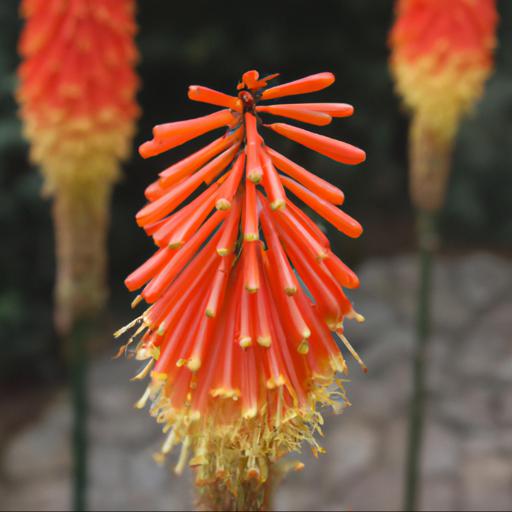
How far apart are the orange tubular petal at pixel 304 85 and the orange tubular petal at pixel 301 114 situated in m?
0.02

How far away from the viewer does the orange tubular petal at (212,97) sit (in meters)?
0.98

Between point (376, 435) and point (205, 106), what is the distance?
2418 millimetres

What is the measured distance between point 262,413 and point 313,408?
9 centimetres

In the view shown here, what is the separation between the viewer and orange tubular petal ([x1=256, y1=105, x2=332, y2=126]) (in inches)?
40.5

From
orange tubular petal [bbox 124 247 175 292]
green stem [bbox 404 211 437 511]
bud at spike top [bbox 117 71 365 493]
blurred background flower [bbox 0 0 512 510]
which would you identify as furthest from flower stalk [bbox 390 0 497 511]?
orange tubular petal [bbox 124 247 175 292]

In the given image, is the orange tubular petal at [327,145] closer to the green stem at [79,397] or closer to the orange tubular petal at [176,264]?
the orange tubular petal at [176,264]

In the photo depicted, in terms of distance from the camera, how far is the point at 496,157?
6.85 meters

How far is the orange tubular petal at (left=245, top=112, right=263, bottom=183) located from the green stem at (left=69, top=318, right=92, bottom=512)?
1696 millimetres

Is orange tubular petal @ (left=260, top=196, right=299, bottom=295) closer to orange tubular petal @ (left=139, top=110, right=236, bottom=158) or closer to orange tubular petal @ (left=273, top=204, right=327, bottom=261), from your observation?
orange tubular petal @ (left=273, top=204, right=327, bottom=261)

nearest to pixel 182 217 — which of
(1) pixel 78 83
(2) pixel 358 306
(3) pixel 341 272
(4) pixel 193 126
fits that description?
(4) pixel 193 126

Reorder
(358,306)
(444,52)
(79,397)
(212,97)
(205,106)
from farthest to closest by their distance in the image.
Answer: (358,306)
(205,106)
(444,52)
(79,397)
(212,97)

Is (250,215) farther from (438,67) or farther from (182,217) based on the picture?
(438,67)

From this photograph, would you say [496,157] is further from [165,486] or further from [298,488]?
[165,486]

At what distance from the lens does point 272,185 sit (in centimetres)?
101
